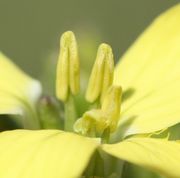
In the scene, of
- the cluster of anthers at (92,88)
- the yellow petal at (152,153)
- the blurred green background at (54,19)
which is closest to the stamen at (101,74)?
the cluster of anthers at (92,88)

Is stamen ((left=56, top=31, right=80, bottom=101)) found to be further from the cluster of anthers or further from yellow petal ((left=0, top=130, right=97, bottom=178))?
yellow petal ((left=0, top=130, right=97, bottom=178))

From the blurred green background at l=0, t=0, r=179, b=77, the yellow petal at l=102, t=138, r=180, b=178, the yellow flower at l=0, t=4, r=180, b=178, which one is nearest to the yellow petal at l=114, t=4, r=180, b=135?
the yellow flower at l=0, t=4, r=180, b=178

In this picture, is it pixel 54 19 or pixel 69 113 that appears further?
pixel 54 19

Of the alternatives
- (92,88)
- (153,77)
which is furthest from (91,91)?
(153,77)

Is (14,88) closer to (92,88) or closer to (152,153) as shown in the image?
(92,88)

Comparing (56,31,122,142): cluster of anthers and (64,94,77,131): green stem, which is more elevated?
(56,31,122,142): cluster of anthers

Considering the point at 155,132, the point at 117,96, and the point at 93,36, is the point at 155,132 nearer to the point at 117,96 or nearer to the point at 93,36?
the point at 117,96

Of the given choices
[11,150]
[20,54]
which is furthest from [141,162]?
[20,54]
